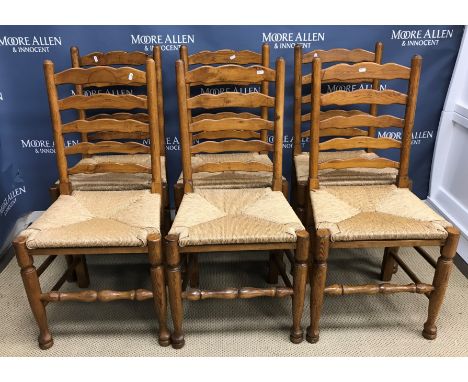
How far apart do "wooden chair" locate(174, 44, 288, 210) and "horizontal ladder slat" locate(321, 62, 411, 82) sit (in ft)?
1.13

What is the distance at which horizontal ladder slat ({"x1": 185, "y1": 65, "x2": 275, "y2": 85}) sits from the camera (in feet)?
5.47

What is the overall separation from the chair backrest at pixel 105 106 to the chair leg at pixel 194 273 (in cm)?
41

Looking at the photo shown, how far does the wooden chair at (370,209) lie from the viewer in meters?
1.52

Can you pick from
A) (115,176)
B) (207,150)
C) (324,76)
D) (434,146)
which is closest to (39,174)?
(115,176)

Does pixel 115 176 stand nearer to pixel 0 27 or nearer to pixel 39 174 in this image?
pixel 39 174

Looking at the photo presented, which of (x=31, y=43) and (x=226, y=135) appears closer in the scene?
(x=226, y=135)

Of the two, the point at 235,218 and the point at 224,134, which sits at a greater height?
the point at 224,134

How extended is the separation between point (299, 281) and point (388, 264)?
683mm

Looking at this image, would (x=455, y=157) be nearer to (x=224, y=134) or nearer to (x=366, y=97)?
(x=366, y=97)

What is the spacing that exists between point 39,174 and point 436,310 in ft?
7.24

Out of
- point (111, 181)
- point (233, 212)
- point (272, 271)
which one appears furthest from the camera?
point (272, 271)

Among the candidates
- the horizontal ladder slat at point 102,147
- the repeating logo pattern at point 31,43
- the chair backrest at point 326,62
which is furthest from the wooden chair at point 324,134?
the repeating logo pattern at point 31,43

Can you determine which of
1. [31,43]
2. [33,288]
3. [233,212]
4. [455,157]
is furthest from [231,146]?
[455,157]

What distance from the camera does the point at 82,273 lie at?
201cm
